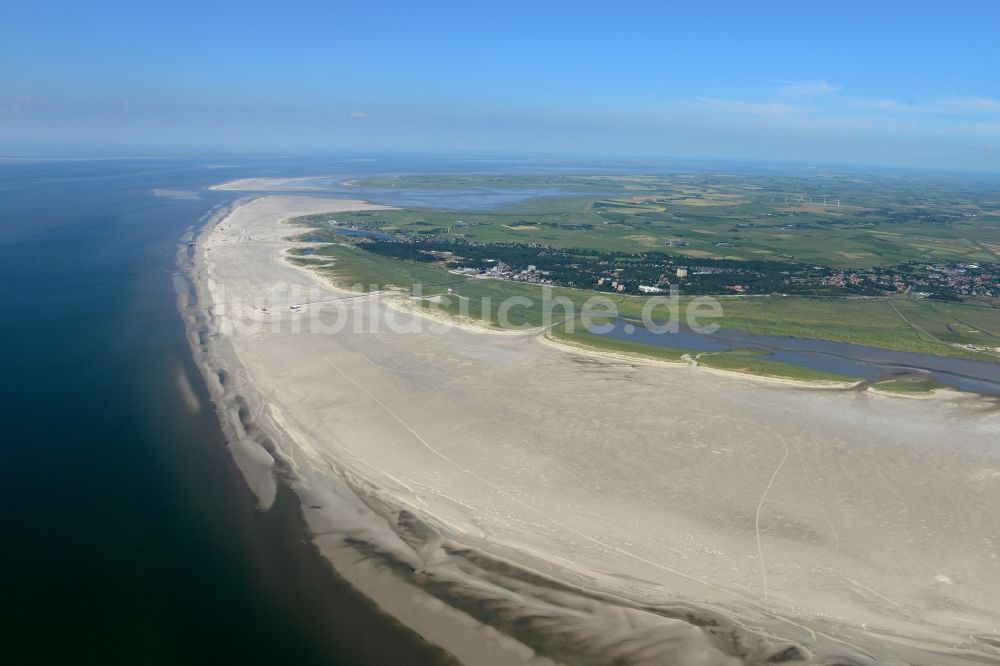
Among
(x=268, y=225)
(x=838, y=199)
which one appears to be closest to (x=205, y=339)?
(x=268, y=225)

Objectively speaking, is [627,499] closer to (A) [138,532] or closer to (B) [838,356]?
(A) [138,532]

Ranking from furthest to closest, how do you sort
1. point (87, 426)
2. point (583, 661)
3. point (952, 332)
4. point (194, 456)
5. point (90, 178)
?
point (90, 178)
point (952, 332)
point (87, 426)
point (194, 456)
point (583, 661)

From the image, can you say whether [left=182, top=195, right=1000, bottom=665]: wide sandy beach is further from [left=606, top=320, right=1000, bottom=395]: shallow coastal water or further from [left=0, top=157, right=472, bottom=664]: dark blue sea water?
[left=606, top=320, right=1000, bottom=395]: shallow coastal water

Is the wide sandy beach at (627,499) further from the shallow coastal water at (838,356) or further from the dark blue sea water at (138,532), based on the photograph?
the shallow coastal water at (838,356)

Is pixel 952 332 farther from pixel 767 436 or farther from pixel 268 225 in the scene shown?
pixel 268 225

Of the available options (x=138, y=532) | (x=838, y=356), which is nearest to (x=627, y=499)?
(x=138, y=532)

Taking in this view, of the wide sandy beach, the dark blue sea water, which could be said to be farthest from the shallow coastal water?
the dark blue sea water

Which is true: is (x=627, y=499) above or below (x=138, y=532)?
above

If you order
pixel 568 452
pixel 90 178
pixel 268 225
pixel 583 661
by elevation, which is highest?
pixel 90 178
